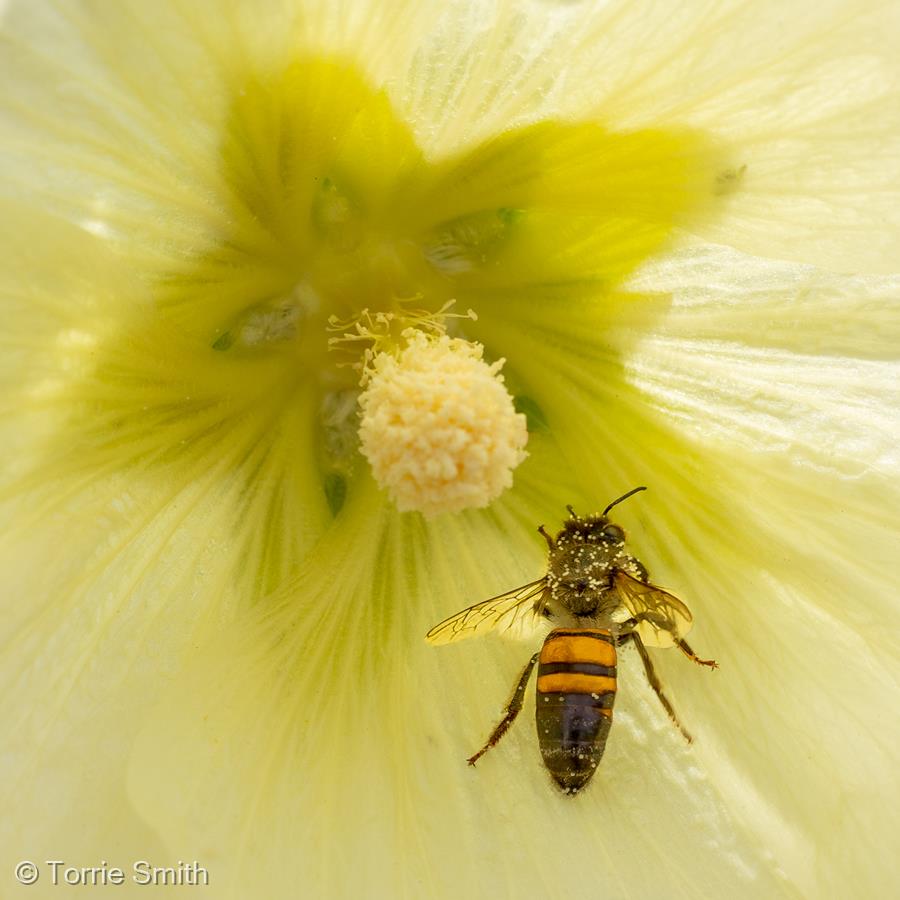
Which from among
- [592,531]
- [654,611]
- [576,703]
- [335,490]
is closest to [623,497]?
[592,531]

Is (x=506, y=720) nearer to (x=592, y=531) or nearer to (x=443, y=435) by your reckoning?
(x=592, y=531)

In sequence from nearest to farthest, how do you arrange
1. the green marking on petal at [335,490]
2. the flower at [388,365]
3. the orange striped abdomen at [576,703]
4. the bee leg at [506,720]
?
1. the flower at [388,365]
2. the orange striped abdomen at [576,703]
3. the bee leg at [506,720]
4. the green marking on petal at [335,490]

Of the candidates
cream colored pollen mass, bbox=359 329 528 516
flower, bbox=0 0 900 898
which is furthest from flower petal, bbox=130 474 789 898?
cream colored pollen mass, bbox=359 329 528 516

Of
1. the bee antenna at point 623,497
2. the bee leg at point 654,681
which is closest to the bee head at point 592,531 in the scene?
the bee antenna at point 623,497

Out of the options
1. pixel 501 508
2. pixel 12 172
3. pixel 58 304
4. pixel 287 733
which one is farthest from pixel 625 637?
pixel 12 172

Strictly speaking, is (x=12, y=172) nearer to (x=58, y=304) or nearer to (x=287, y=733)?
(x=58, y=304)

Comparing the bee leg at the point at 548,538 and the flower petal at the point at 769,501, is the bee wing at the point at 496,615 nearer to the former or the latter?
the bee leg at the point at 548,538
